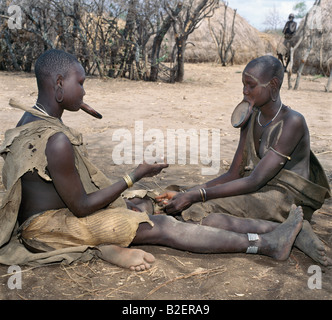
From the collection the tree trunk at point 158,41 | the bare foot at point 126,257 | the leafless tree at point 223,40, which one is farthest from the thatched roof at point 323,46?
the bare foot at point 126,257

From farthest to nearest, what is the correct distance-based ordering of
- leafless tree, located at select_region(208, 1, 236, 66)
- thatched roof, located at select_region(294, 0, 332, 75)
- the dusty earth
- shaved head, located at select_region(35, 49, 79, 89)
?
leafless tree, located at select_region(208, 1, 236, 66) < thatched roof, located at select_region(294, 0, 332, 75) < shaved head, located at select_region(35, 49, 79, 89) < the dusty earth

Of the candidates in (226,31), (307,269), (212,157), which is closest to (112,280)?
(307,269)

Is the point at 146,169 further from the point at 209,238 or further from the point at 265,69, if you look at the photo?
the point at 265,69

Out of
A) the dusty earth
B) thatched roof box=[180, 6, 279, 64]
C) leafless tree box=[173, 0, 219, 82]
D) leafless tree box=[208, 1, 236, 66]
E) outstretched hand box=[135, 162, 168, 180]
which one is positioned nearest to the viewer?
the dusty earth

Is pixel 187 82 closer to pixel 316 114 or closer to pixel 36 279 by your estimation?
pixel 316 114

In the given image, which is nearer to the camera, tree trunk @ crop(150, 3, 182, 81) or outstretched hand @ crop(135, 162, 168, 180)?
outstretched hand @ crop(135, 162, 168, 180)

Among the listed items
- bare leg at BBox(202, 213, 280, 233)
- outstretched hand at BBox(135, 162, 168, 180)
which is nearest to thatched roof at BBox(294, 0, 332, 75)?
bare leg at BBox(202, 213, 280, 233)

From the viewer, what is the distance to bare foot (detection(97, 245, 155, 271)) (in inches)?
90.0

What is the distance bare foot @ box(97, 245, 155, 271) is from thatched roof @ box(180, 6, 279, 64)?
1562 cm

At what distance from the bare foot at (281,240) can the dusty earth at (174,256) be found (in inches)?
2.0

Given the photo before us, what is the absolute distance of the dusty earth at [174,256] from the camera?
6.86ft

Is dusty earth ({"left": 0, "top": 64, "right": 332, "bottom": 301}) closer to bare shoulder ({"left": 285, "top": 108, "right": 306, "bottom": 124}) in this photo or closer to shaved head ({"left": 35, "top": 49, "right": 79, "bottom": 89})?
bare shoulder ({"left": 285, "top": 108, "right": 306, "bottom": 124})

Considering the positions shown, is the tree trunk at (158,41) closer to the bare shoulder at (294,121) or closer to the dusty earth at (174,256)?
the dusty earth at (174,256)

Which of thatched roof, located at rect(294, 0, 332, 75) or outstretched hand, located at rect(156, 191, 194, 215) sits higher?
thatched roof, located at rect(294, 0, 332, 75)
